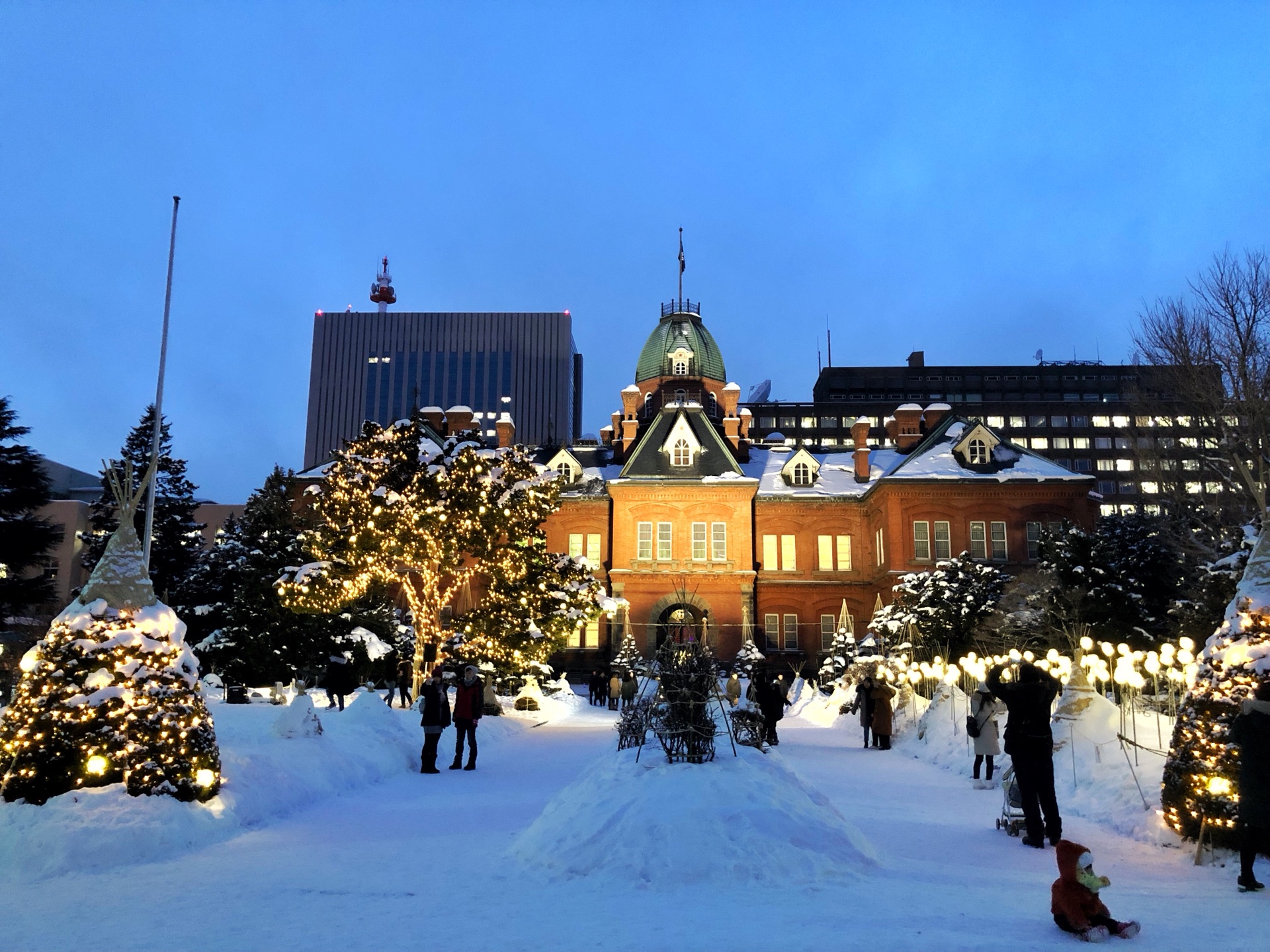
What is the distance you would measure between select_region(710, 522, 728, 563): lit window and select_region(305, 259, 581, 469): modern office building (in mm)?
73196

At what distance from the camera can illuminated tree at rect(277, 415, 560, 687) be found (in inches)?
870

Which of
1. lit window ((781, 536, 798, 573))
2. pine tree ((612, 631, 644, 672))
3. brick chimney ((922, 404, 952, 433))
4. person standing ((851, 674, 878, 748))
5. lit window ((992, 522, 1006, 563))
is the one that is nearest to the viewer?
person standing ((851, 674, 878, 748))

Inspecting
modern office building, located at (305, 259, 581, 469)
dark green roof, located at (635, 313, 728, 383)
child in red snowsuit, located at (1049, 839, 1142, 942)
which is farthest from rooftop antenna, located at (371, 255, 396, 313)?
child in red snowsuit, located at (1049, 839, 1142, 942)

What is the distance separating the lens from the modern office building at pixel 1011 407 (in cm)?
8862

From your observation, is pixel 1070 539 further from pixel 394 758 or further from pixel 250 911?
pixel 250 911

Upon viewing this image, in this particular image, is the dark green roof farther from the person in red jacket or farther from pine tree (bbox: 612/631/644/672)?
the person in red jacket

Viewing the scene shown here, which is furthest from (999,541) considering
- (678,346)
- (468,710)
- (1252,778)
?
(1252,778)

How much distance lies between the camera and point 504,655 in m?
24.0

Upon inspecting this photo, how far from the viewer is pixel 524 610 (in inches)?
958

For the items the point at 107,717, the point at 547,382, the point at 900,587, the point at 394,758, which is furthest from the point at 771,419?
the point at 107,717

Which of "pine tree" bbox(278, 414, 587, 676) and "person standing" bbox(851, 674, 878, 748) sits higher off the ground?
"pine tree" bbox(278, 414, 587, 676)

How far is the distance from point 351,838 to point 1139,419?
31.6 m

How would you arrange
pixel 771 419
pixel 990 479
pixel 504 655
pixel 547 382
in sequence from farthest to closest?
1. pixel 547 382
2. pixel 771 419
3. pixel 990 479
4. pixel 504 655

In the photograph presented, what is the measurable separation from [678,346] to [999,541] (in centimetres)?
2677
